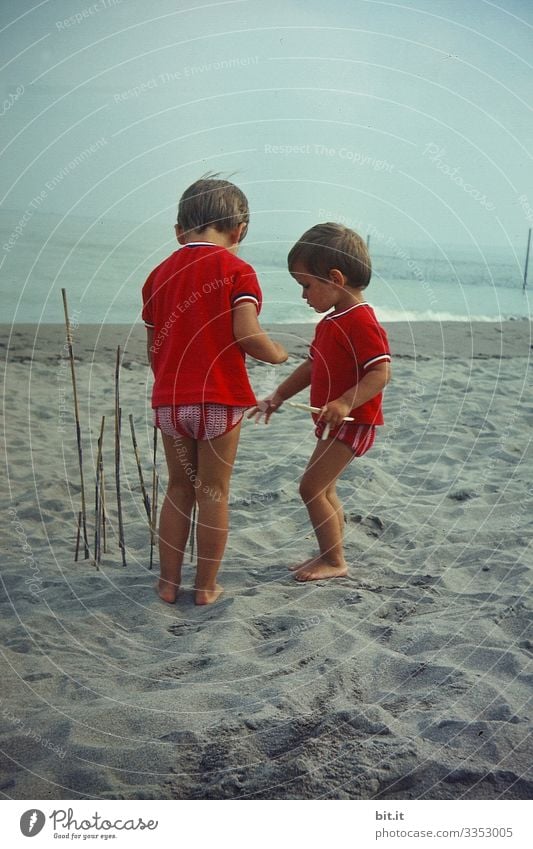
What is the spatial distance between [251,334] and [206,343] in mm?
127

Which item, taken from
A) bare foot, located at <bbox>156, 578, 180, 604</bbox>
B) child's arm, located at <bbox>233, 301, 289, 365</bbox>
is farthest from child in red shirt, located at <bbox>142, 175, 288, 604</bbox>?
bare foot, located at <bbox>156, 578, 180, 604</bbox>

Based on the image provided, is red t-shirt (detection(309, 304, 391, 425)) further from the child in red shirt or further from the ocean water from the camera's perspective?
the ocean water

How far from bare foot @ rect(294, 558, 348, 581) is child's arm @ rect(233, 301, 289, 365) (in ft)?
2.41

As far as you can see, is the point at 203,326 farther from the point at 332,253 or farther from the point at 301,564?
the point at 301,564

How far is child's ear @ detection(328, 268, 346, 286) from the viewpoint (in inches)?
104

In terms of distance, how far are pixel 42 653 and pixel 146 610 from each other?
1.20 ft

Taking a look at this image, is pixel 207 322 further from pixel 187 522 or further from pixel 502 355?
pixel 502 355

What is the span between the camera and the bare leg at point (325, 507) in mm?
2770

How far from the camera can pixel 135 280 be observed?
37.3ft

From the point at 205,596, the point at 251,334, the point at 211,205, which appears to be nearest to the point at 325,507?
the point at 205,596

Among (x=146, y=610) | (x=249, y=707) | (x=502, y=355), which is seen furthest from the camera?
(x=502, y=355)

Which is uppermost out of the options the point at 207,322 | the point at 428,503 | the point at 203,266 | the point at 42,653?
the point at 203,266

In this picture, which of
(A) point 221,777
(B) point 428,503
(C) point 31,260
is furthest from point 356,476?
(C) point 31,260

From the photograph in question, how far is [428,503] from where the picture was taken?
3.55 meters
